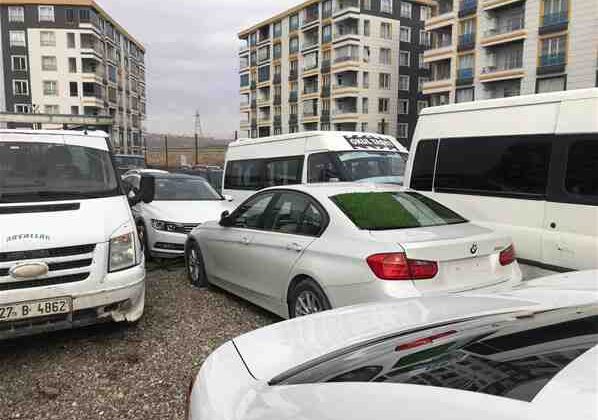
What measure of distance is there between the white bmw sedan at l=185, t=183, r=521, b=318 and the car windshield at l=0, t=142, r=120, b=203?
5.03 ft

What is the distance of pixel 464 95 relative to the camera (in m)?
43.8

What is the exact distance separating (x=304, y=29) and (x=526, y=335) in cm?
6559

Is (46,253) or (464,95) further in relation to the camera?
(464,95)

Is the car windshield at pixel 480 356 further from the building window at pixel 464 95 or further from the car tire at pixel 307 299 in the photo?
the building window at pixel 464 95

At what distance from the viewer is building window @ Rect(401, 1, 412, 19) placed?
58562 millimetres

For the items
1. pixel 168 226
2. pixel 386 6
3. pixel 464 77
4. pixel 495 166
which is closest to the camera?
pixel 495 166

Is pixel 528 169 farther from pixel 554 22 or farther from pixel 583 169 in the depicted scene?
pixel 554 22

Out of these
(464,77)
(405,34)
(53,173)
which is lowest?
(53,173)

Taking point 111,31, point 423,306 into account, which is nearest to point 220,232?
point 423,306

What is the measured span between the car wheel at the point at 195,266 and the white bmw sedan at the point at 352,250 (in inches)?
30.5

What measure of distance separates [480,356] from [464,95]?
1817 inches

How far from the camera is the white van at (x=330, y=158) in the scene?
840 cm

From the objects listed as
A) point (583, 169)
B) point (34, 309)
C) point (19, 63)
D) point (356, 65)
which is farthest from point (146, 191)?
point (19, 63)

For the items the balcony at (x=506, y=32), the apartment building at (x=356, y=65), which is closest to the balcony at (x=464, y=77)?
the balcony at (x=506, y=32)
